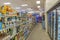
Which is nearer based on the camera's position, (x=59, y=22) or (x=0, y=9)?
(x=0, y=9)

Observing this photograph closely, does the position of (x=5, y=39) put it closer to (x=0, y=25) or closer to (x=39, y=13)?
(x=0, y=25)

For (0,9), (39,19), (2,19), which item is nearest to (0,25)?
(2,19)

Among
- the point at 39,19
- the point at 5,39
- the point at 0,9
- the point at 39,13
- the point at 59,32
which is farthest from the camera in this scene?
the point at 39,13

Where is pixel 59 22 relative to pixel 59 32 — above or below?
above

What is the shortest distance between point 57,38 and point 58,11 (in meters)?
1.34

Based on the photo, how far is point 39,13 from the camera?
113 ft

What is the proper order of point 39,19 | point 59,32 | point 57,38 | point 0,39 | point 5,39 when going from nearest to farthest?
point 0,39, point 5,39, point 57,38, point 59,32, point 39,19

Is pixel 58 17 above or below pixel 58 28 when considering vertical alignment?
above

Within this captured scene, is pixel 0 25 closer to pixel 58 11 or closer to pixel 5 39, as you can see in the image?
pixel 5 39

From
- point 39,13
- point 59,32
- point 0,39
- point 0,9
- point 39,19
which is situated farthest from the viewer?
point 39,13

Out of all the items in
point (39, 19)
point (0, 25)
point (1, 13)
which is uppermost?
point (1, 13)

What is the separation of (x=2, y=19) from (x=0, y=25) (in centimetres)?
27

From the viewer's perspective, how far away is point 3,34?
12.2 feet

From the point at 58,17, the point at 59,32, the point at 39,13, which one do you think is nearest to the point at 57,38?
the point at 59,32
